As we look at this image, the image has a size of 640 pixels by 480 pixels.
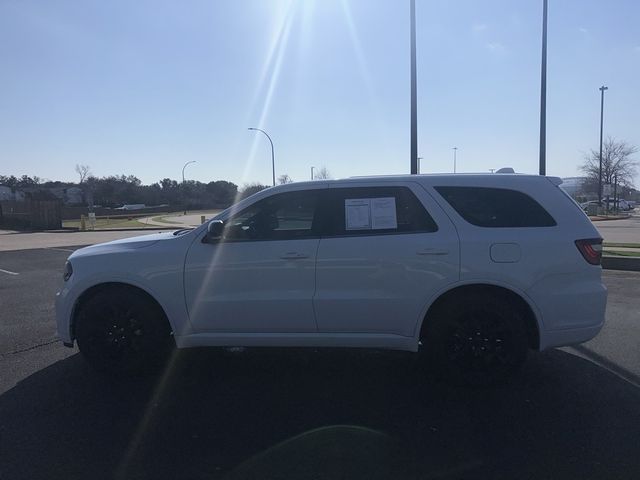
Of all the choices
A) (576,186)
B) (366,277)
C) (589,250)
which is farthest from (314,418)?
(576,186)

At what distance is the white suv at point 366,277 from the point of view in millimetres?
4480

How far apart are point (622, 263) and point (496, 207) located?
9323 millimetres

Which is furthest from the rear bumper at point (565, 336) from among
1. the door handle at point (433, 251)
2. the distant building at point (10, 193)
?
the distant building at point (10, 193)

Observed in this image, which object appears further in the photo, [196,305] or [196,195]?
[196,195]

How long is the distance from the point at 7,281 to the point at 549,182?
10809mm

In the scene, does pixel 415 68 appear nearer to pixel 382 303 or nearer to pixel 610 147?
pixel 382 303

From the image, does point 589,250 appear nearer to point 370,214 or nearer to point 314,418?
point 370,214

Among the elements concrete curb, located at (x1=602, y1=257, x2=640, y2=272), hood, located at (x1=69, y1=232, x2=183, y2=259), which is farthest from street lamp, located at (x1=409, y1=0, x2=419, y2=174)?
hood, located at (x1=69, y1=232, x2=183, y2=259)

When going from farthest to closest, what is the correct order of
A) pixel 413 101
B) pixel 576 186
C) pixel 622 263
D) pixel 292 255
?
pixel 576 186, pixel 413 101, pixel 622 263, pixel 292 255

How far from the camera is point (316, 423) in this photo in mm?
3932

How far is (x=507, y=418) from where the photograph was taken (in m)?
4.00

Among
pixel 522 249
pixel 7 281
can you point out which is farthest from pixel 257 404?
pixel 7 281

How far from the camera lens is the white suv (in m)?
4.48

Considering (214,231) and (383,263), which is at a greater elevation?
(214,231)
